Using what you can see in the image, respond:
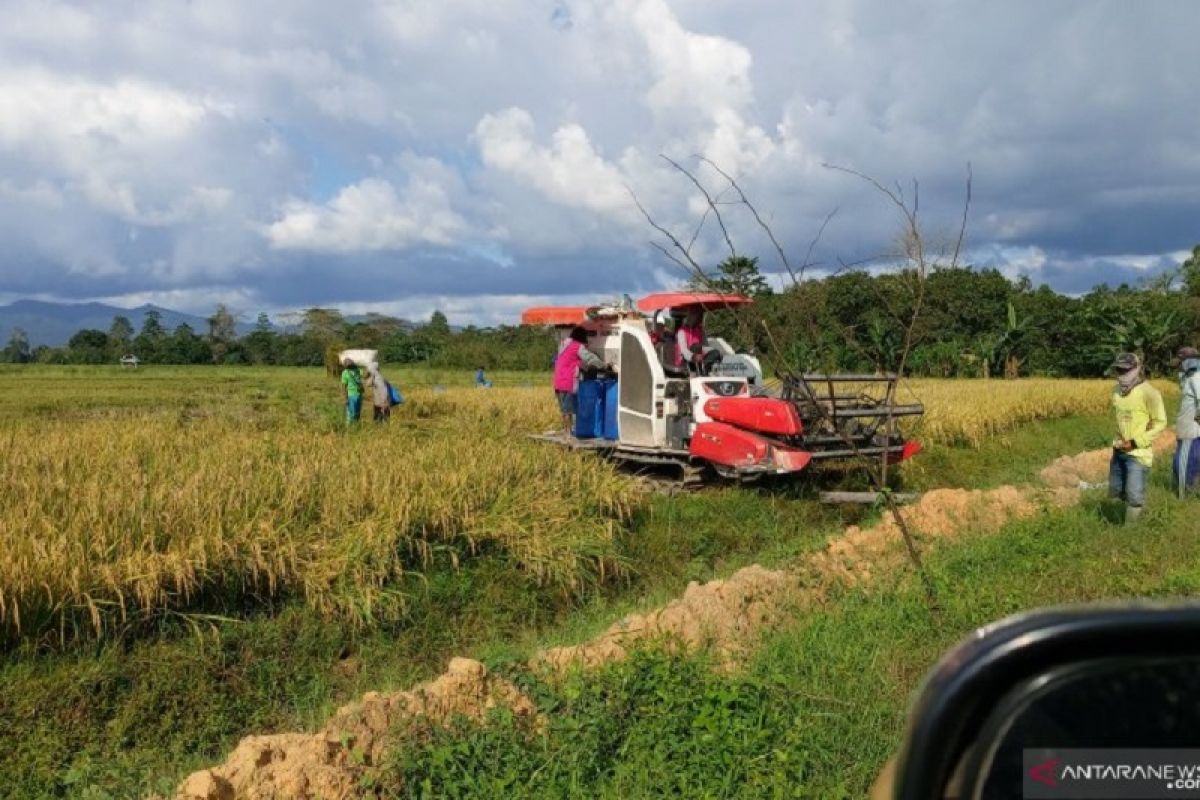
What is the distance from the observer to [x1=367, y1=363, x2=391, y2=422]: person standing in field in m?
13.7

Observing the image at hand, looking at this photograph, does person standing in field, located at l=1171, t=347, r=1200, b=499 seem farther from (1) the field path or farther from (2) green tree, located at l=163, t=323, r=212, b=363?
(2) green tree, located at l=163, t=323, r=212, b=363

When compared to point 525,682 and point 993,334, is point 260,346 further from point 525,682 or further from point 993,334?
point 525,682

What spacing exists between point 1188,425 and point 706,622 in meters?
6.52

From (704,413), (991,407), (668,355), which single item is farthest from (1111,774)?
(991,407)

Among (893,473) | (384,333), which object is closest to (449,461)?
(893,473)

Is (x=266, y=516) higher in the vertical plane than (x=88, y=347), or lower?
lower

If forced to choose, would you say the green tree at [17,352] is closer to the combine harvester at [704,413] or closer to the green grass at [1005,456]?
the combine harvester at [704,413]

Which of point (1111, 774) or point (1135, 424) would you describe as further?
point (1135, 424)

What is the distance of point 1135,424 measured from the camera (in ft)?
25.2

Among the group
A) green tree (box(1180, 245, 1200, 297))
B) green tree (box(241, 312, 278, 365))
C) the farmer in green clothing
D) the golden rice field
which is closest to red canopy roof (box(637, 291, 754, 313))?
the golden rice field

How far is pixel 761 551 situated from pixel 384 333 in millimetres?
60660

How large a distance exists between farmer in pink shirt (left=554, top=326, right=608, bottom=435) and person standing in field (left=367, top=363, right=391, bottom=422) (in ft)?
10.6

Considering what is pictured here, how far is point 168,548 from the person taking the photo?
5910 millimetres

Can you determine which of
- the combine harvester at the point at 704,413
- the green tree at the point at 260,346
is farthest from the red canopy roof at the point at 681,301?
the green tree at the point at 260,346
